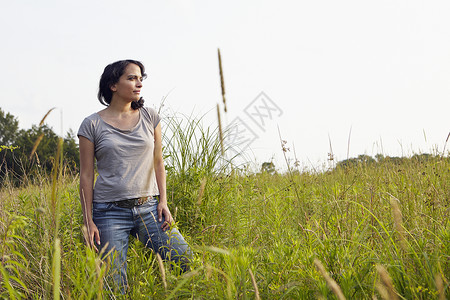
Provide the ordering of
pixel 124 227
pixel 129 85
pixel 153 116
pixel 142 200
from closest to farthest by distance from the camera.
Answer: pixel 124 227 → pixel 142 200 → pixel 129 85 → pixel 153 116

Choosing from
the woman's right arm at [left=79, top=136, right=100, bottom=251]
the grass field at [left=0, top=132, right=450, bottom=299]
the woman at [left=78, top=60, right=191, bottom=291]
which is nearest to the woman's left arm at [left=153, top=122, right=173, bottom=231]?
the woman at [left=78, top=60, right=191, bottom=291]

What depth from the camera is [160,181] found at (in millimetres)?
3277

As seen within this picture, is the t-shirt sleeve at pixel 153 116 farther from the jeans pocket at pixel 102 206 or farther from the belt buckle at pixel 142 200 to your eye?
the jeans pocket at pixel 102 206

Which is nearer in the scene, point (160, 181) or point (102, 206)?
point (102, 206)

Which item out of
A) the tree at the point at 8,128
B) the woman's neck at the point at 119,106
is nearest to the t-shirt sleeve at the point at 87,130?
the woman's neck at the point at 119,106

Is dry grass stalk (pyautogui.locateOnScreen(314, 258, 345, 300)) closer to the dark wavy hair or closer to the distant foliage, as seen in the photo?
the dark wavy hair

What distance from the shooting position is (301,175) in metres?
5.62

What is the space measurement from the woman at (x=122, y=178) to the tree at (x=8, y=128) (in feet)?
85.4

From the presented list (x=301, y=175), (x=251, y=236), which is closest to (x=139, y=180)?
(x=251, y=236)

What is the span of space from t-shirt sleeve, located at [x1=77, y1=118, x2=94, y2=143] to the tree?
1026 inches

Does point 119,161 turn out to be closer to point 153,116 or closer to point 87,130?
point 87,130

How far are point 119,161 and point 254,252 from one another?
1.43m

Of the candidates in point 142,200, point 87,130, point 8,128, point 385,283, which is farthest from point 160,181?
point 8,128

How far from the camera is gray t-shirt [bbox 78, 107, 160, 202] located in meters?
2.97
